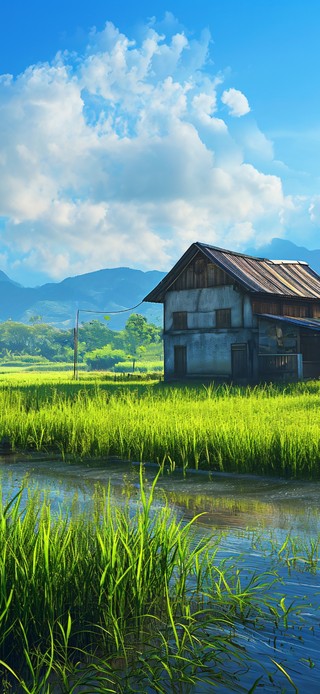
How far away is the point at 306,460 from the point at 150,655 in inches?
229

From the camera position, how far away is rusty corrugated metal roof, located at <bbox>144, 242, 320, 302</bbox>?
93.9 ft

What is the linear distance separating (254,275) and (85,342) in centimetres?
10148

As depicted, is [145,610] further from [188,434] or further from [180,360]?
[180,360]

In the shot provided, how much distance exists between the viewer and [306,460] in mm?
8781

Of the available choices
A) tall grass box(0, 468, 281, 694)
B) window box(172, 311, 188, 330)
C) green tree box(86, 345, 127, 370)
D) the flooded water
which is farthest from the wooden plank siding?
green tree box(86, 345, 127, 370)

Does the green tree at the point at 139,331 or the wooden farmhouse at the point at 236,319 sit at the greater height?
the green tree at the point at 139,331

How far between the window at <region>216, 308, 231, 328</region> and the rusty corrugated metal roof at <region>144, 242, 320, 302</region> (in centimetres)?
145

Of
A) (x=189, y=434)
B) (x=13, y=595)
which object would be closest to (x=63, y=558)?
(x=13, y=595)

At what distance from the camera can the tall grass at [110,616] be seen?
3096mm

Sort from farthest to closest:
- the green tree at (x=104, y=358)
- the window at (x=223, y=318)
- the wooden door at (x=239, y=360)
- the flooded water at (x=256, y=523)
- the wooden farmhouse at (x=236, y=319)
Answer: the green tree at (x=104, y=358)
the window at (x=223, y=318)
the wooden door at (x=239, y=360)
the wooden farmhouse at (x=236, y=319)
the flooded water at (x=256, y=523)

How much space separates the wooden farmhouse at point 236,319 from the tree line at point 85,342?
78.0m

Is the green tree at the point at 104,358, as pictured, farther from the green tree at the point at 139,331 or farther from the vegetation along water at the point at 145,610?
the vegetation along water at the point at 145,610

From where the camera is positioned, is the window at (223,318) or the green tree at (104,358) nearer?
the window at (223,318)

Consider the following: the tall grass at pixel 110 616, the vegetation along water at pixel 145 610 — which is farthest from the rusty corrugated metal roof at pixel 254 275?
the tall grass at pixel 110 616
